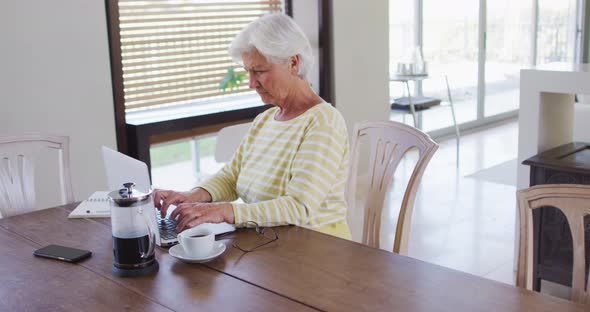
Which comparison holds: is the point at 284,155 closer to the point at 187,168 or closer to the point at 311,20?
the point at 311,20

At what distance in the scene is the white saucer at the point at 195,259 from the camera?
154 centimetres

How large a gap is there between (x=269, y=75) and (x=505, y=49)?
5.54m

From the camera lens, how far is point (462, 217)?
3930 millimetres

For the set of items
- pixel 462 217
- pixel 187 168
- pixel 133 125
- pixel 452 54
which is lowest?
pixel 462 217

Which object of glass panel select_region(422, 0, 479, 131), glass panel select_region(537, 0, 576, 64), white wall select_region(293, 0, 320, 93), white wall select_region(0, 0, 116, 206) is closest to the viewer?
white wall select_region(0, 0, 116, 206)

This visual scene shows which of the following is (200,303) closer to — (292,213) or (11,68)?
(292,213)

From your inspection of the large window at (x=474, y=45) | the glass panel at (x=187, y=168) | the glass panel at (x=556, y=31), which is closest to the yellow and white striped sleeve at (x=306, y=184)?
the glass panel at (x=187, y=168)

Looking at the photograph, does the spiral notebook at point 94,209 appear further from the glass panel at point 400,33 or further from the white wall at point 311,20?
the glass panel at point 400,33

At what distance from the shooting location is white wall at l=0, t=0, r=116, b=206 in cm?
293

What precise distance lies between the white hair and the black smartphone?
71 cm

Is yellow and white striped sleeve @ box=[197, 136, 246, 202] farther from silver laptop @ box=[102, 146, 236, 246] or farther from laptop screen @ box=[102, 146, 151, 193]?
laptop screen @ box=[102, 146, 151, 193]

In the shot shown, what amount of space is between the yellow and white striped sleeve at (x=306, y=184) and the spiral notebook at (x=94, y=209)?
0.45m

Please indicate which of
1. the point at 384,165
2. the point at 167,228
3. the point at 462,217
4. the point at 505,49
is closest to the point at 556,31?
the point at 505,49

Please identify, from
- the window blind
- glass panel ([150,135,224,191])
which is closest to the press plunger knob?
the window blind
